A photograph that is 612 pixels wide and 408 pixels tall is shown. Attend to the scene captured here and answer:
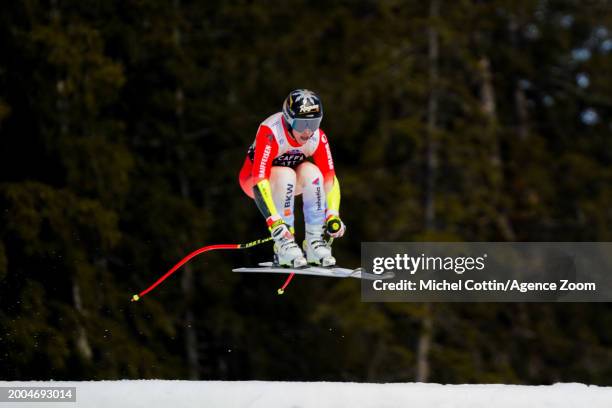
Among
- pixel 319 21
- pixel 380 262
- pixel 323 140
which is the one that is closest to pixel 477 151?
pixel 319 21

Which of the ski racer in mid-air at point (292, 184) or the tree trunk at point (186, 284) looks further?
the tree trunk at point (186, 284)

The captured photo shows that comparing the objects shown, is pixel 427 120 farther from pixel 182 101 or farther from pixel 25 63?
pixel 25 63

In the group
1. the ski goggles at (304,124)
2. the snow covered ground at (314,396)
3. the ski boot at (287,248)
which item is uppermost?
the ski goggles at (304,124)


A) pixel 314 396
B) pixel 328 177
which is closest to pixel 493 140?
pixel 314 396

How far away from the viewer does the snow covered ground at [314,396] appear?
10062 millimetres

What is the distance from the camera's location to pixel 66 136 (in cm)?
1557

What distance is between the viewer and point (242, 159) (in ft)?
63.5

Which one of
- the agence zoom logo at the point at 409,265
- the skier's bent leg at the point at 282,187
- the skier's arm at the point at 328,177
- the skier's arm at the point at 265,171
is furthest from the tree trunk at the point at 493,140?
the skier's arm at the point at 265,171

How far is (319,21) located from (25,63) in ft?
23.4

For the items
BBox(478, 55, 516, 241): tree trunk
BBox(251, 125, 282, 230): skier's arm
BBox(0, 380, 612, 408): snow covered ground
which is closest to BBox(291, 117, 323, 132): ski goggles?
BBox(251, 125, 282, 230): skier's arm

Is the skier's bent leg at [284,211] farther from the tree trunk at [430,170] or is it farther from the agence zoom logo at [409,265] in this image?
the tree trunk at [430,170]

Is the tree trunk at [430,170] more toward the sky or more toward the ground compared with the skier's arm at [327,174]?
more toward the sky

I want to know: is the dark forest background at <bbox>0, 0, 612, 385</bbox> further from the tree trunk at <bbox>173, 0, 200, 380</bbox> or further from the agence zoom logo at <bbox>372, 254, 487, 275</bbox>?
the agence zoom logo at <bbox>372, 254, 487, 275</bbox>

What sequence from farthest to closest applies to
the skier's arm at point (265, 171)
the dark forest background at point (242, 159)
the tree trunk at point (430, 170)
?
the tree trunk at point (430, 170) → the dark forest background at point (242, 159) → the skier's arm at point (265, 171)
